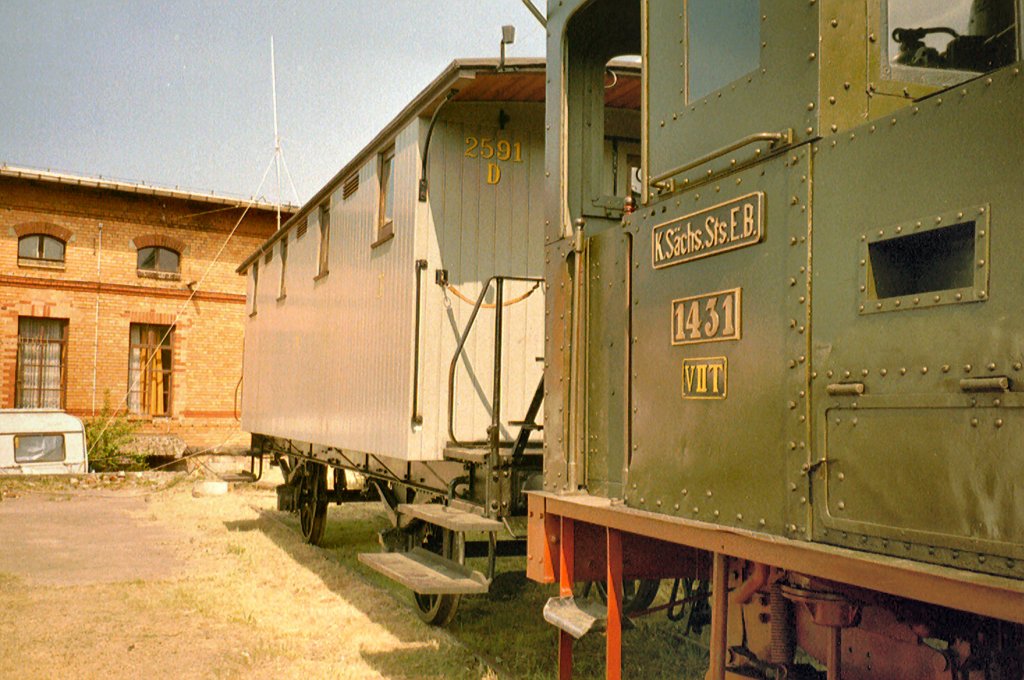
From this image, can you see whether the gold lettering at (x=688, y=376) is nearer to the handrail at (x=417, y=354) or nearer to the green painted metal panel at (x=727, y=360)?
the green painted metal panel at (x=727, y=360)

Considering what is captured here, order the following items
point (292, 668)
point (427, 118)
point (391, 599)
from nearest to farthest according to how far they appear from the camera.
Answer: point (292, 668)
point (427, 118)
point (391, 599)

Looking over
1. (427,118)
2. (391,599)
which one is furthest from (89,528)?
(427,118)

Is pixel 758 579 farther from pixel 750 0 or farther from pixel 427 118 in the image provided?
pixel 427 118

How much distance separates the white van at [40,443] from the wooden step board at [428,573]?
46.0 feet

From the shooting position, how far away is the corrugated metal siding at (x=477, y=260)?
21.0 ft

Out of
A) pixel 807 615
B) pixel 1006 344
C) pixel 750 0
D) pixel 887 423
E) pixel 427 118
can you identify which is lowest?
pixel 807 615

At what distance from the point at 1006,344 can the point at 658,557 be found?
206 centimetres

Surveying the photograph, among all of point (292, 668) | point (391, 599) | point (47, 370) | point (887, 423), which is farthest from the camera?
point (47, 370)

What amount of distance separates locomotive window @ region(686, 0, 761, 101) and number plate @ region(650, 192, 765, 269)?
1.42 feet

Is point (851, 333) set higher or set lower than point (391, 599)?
higher

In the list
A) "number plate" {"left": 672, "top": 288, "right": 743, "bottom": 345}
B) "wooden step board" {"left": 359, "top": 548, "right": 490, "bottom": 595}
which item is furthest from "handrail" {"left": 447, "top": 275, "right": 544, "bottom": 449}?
"number plate" {"left": 672, "top": 288, "right": 743, "bottom": 345}

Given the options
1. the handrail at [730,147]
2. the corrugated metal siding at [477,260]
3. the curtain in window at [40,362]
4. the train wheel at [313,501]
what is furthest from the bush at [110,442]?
the handrail at [730,147]

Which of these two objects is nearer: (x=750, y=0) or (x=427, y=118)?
(x=750, y=0)

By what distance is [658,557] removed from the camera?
3844mm
